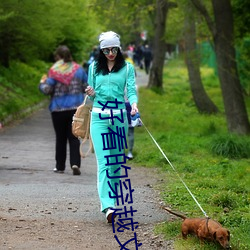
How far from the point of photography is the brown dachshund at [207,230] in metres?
6.06

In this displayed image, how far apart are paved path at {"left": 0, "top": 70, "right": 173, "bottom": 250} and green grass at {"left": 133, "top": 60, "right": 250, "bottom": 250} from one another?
0.92 feet

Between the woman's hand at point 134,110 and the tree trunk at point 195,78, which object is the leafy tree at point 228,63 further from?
the woman's hand at point 134,110

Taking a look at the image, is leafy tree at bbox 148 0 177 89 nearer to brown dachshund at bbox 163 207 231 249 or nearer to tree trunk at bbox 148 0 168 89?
tree trunk at bbox 148 0 168 89

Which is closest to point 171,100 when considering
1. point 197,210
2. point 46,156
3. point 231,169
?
point 46,156

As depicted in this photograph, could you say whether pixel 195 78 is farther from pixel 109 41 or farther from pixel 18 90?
pixel 109 41

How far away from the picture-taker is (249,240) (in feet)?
21.3

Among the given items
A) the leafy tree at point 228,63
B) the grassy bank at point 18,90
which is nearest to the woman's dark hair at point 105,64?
the leafy tree at point 228,63

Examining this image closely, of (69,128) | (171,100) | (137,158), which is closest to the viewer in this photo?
(69,128)

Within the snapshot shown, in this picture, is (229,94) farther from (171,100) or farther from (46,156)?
(171,100)

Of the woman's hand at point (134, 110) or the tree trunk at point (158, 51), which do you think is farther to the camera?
the tree trunk at point (158, 51)

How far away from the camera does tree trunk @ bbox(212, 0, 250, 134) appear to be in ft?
54.1

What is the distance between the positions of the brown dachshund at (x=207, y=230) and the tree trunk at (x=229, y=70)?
1042cm

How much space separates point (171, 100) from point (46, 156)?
55.6 feet

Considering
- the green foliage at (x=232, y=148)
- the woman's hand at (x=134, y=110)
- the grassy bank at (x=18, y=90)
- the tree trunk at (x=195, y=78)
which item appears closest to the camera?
the woman's hand at (x=134, y=110)
